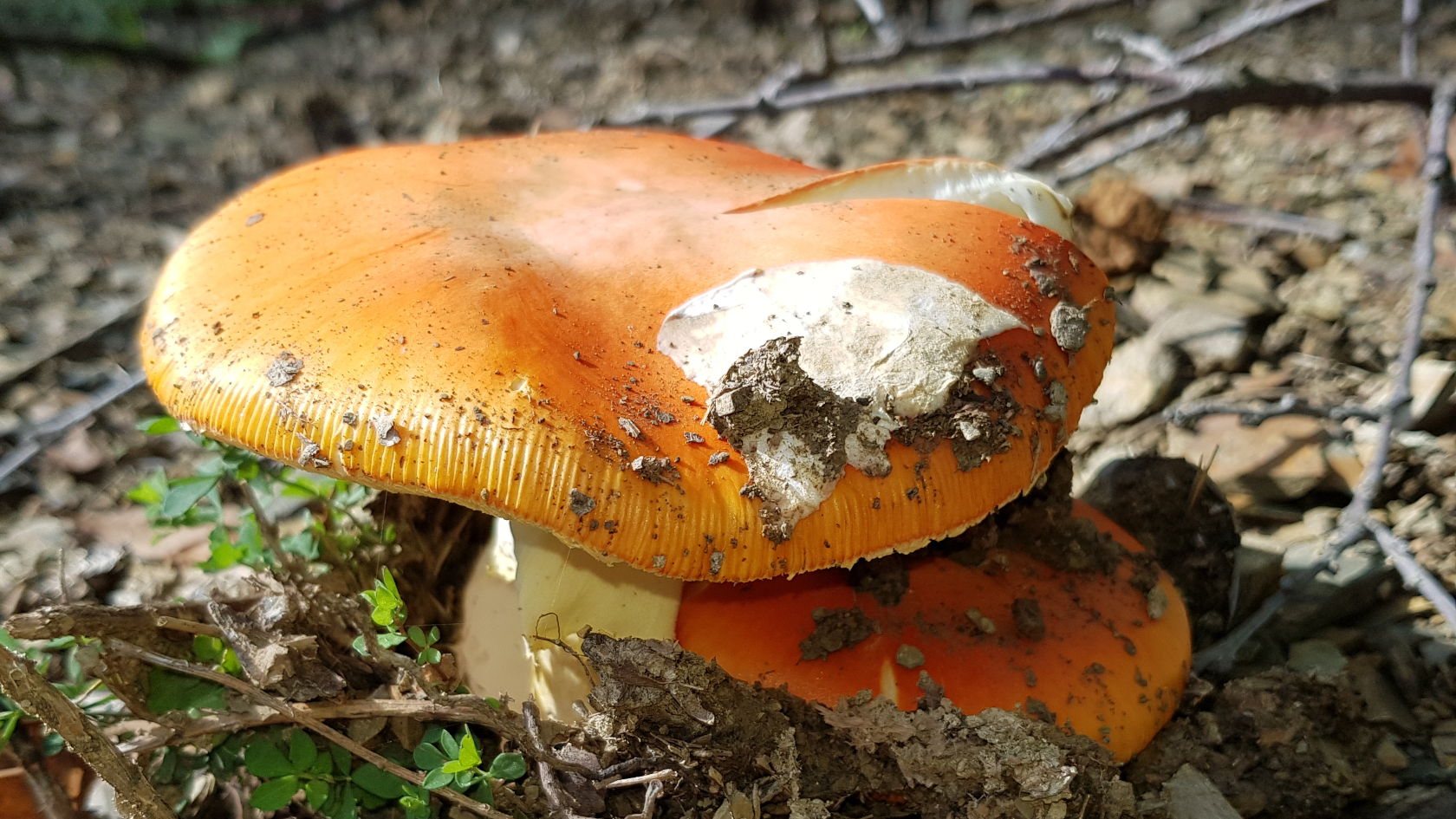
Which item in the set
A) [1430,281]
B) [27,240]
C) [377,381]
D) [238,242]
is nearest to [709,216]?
[377,381]

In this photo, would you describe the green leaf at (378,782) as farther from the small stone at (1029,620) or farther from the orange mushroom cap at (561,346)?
the small stone at (1029,620)

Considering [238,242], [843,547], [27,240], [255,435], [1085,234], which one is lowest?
[27,240]

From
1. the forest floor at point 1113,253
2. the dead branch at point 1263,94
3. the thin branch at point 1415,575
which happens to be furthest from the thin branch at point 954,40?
the thin branch at point 1415,575

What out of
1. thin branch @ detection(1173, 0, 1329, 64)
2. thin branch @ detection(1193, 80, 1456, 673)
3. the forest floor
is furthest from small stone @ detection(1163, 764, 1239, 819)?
thin branch @ detection(1173, 0, 1329, 64)

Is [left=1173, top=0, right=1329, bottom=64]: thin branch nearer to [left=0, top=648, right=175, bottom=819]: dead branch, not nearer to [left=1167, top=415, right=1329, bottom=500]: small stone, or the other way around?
[left=1167, top=415, right=1329, bottom=500]: small stone

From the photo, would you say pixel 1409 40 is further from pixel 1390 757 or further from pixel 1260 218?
pixel 1390 757

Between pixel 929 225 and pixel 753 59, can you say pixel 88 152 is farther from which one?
pixel 929 225
